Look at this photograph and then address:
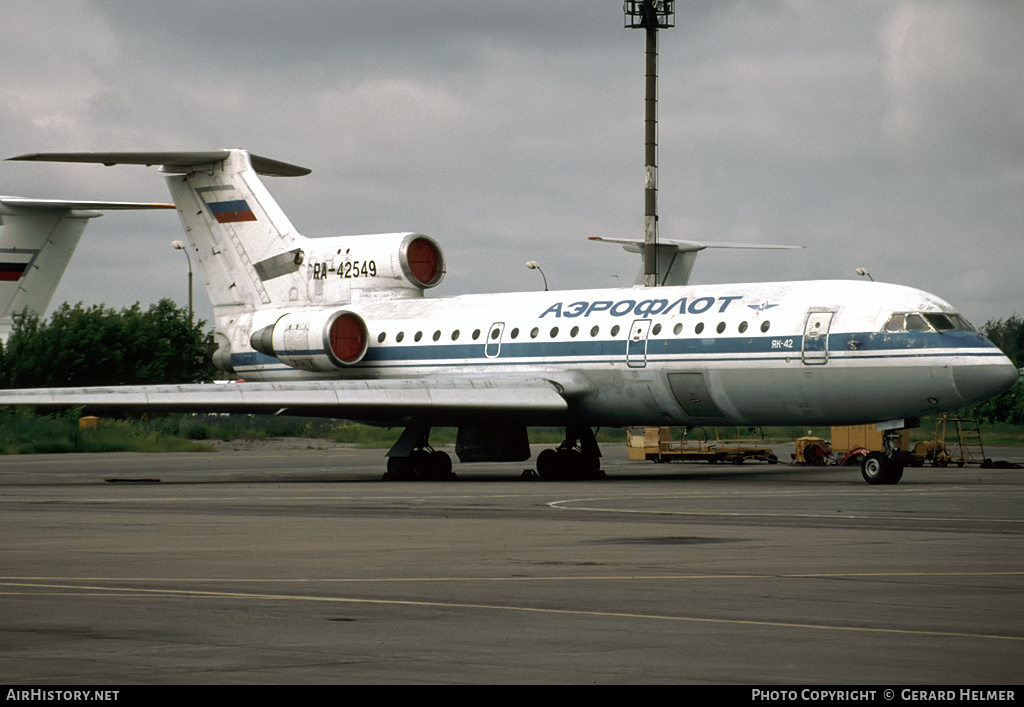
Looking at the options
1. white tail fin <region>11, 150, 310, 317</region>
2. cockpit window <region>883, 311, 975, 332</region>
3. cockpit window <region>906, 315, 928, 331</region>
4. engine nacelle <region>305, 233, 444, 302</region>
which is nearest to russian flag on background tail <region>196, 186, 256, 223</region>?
white tail fin <region>11, 150, 310, 317</region>

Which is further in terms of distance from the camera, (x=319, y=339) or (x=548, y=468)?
(x=319, y=339)

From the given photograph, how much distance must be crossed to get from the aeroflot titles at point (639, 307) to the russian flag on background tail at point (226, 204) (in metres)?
8.97

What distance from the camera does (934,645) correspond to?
27.6 feet

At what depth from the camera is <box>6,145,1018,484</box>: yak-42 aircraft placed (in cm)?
2734

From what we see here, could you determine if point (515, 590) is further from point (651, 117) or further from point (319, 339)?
point (651, 117)

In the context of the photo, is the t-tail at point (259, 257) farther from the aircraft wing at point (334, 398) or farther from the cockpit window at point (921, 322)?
the cockpit window at point (921, 322)

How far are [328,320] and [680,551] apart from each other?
69.0 ft

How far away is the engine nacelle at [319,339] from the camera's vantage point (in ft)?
112

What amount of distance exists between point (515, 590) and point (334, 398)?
1957cm

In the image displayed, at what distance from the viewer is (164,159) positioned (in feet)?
118

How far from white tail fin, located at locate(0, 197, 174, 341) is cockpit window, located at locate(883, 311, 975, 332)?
28.8 m

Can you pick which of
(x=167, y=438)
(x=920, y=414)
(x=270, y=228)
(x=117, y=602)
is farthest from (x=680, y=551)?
(x=167, y=438)

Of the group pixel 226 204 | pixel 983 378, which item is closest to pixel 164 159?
pixel 226 204

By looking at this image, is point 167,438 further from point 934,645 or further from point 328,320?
point 934,645
